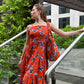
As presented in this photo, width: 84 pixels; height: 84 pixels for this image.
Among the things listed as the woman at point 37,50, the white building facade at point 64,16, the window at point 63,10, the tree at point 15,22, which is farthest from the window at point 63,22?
the woman at point 37,50

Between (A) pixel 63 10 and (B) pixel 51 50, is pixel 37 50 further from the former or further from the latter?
(A) pixel 63 10

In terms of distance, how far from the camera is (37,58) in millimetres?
1928

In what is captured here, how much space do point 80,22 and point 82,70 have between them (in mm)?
29038

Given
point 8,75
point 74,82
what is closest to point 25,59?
point 74,82

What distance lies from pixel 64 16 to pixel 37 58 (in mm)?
32279

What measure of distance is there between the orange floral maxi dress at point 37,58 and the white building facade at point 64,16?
2968cm

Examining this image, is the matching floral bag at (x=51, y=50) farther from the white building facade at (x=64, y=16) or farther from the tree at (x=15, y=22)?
the white building facade at (x=64, y=16)

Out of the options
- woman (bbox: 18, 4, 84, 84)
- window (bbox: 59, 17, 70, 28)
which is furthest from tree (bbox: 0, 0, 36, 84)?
window (bbox: 59, 17, 70, 28)

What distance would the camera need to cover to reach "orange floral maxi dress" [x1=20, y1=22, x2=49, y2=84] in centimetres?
191

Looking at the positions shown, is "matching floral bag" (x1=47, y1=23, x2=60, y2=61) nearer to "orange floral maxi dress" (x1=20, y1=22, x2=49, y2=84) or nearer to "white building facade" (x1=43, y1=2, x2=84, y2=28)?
"orange floral maxi dress" (x1=20, y1=22, x2=49, y2=84)

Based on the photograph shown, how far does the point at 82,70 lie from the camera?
2.75m

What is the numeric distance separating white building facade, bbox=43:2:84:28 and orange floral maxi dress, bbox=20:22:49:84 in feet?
97.4

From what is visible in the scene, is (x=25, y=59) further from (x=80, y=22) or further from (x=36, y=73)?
(x=80, y=22)

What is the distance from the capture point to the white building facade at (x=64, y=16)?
3111cm
